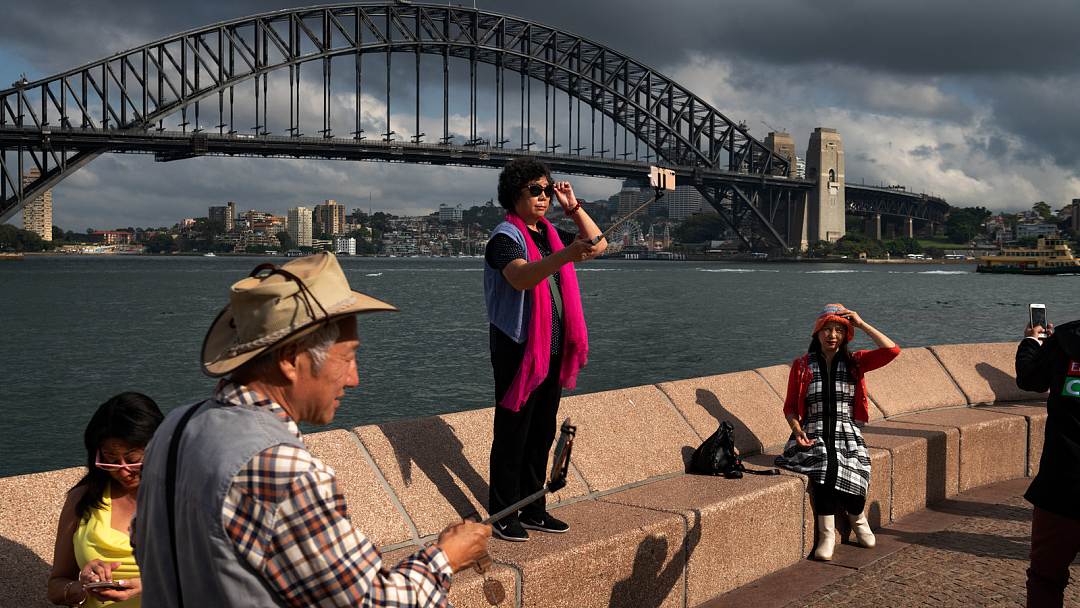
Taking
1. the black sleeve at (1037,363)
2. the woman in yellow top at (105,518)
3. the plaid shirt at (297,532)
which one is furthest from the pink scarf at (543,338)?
the plaid shirt at (297,532)

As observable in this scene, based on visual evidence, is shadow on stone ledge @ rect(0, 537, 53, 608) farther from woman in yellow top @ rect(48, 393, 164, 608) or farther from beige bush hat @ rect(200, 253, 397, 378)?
beige bush hat @ rect(200, 253, 397, 378)

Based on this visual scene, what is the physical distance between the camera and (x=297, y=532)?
1263mm

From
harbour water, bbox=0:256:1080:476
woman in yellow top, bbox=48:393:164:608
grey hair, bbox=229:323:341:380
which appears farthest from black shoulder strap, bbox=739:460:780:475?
harbour water, bbox=0:256:1080:476

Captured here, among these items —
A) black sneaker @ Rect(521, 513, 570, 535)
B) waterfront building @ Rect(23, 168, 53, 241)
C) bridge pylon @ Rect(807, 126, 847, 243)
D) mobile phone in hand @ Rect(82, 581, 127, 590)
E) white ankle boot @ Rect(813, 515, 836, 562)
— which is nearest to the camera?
mobile phone in hand @ Rect(82, 581, 127, 590)

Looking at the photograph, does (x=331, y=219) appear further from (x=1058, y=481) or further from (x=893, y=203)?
(x=1058, y=481)

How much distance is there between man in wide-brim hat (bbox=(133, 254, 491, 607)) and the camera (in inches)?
49.4

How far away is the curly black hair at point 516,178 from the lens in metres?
3.12

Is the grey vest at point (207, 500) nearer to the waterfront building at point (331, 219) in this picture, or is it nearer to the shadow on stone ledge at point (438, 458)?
the shadow on stone ledge at point (438, 458)

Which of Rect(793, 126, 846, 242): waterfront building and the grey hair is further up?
Rect(793, 126, 846, 242): waterfront building

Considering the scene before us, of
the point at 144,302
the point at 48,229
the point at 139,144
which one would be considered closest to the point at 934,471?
the point at 144,302

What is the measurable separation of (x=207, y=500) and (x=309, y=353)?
0.88 ft

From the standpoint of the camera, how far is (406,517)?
3.12 m

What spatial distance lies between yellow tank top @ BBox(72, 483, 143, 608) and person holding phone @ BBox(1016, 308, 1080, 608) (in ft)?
7.90

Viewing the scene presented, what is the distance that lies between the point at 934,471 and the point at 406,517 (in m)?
2.96
